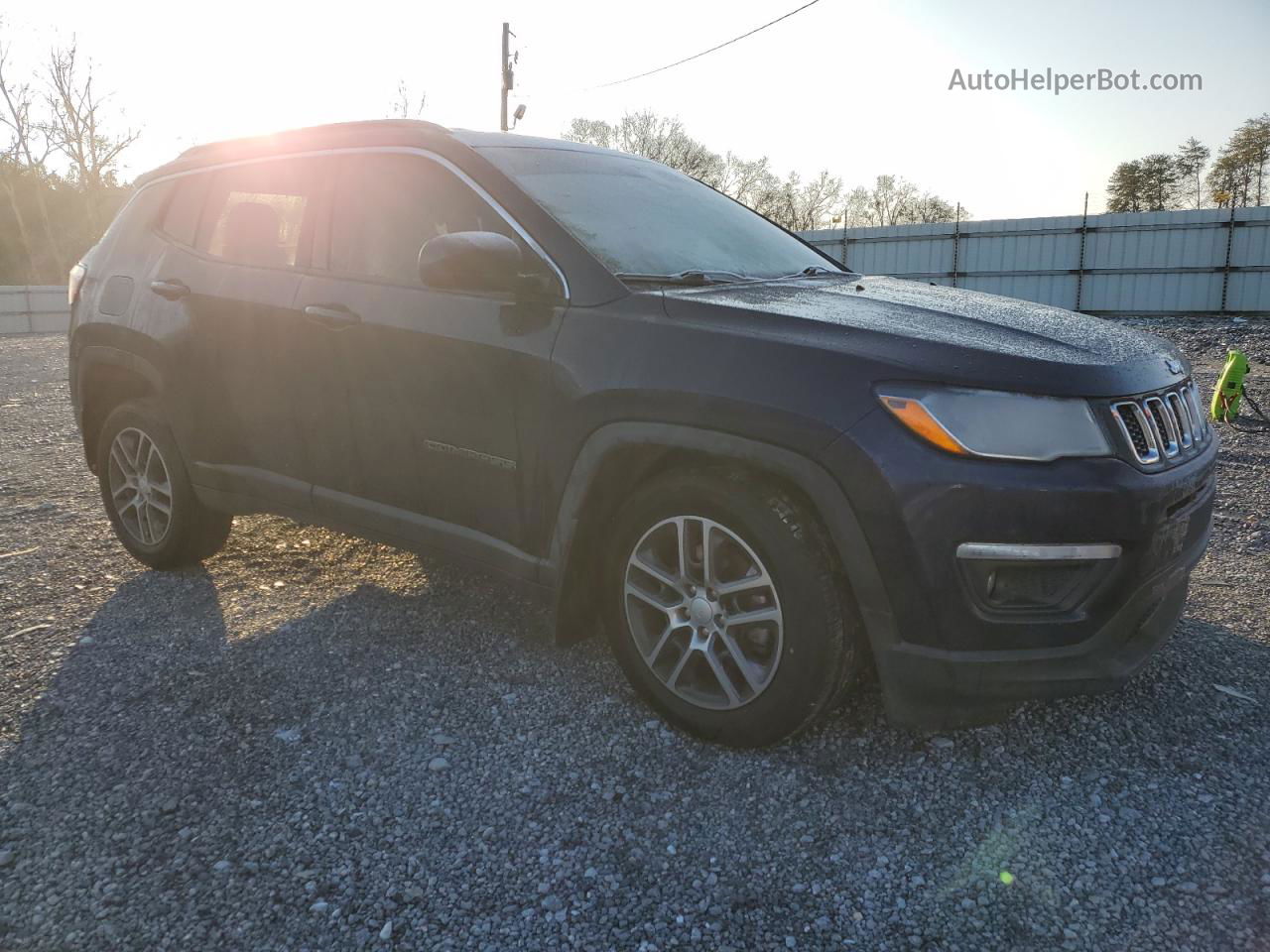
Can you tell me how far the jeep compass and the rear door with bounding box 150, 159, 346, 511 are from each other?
0.05ft

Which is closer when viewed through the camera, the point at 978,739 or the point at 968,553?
the point at 968,553

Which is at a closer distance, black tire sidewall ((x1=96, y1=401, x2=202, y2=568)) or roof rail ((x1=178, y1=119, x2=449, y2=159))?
roof rail ((x1=178, y1=119, x2=449, y2=159))

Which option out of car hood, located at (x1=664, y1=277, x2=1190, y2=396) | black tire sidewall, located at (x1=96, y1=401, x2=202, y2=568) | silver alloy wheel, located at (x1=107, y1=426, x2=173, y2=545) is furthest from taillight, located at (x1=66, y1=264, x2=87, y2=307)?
car hood, located at (x1=664, y1=277, x2=1190, y2=396)

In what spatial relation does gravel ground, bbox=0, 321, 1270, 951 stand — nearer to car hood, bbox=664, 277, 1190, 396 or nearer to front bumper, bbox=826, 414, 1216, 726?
front bumper, bbox=826, 414, 1216, 726

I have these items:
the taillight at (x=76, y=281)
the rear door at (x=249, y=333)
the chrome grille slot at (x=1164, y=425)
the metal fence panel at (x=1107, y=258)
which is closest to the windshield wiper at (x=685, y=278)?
the rear door at (x=249, y=333)

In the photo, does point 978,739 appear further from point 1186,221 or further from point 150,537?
point 1186,221

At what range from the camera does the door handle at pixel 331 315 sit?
11.1 feet

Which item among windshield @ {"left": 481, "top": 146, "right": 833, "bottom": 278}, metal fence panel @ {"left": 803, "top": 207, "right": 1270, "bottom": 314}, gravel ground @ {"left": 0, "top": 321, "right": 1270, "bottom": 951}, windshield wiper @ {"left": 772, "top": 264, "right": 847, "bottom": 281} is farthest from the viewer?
metal fence panel @ {"left": 803, "top": 207, "right": 1270, "bottom": 314}

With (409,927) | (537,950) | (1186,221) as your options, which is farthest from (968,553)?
(1186,221)

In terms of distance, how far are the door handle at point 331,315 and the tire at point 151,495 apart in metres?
1.12

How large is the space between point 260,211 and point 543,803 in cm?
262

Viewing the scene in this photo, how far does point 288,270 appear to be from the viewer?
3684 mm

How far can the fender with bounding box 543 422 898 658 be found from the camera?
2438mm

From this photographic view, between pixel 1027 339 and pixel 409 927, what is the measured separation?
6.90ft
